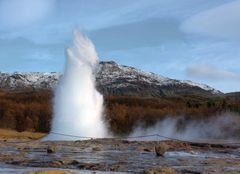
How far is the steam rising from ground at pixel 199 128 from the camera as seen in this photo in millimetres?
65438

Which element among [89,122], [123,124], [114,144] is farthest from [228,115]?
[114,144]

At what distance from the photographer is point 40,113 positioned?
89.6 meters

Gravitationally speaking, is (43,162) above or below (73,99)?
below

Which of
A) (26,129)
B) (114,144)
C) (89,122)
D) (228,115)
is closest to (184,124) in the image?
(228,115)

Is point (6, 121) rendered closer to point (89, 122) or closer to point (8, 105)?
point (8, 105)

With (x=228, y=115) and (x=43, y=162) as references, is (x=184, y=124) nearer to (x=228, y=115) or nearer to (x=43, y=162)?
(x=228, y=115)

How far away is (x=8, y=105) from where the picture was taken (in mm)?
97000

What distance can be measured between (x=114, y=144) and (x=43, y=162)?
15355mm

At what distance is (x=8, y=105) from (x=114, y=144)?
6331 cm

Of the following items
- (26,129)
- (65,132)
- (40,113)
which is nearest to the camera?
(65,132)

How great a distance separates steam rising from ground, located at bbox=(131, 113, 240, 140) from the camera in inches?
2576

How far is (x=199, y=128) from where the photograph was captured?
74.1 metres

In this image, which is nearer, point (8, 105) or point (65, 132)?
point (65, 132)

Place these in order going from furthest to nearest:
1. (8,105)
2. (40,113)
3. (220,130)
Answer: (8,105)
(40,113)
(220,130)
